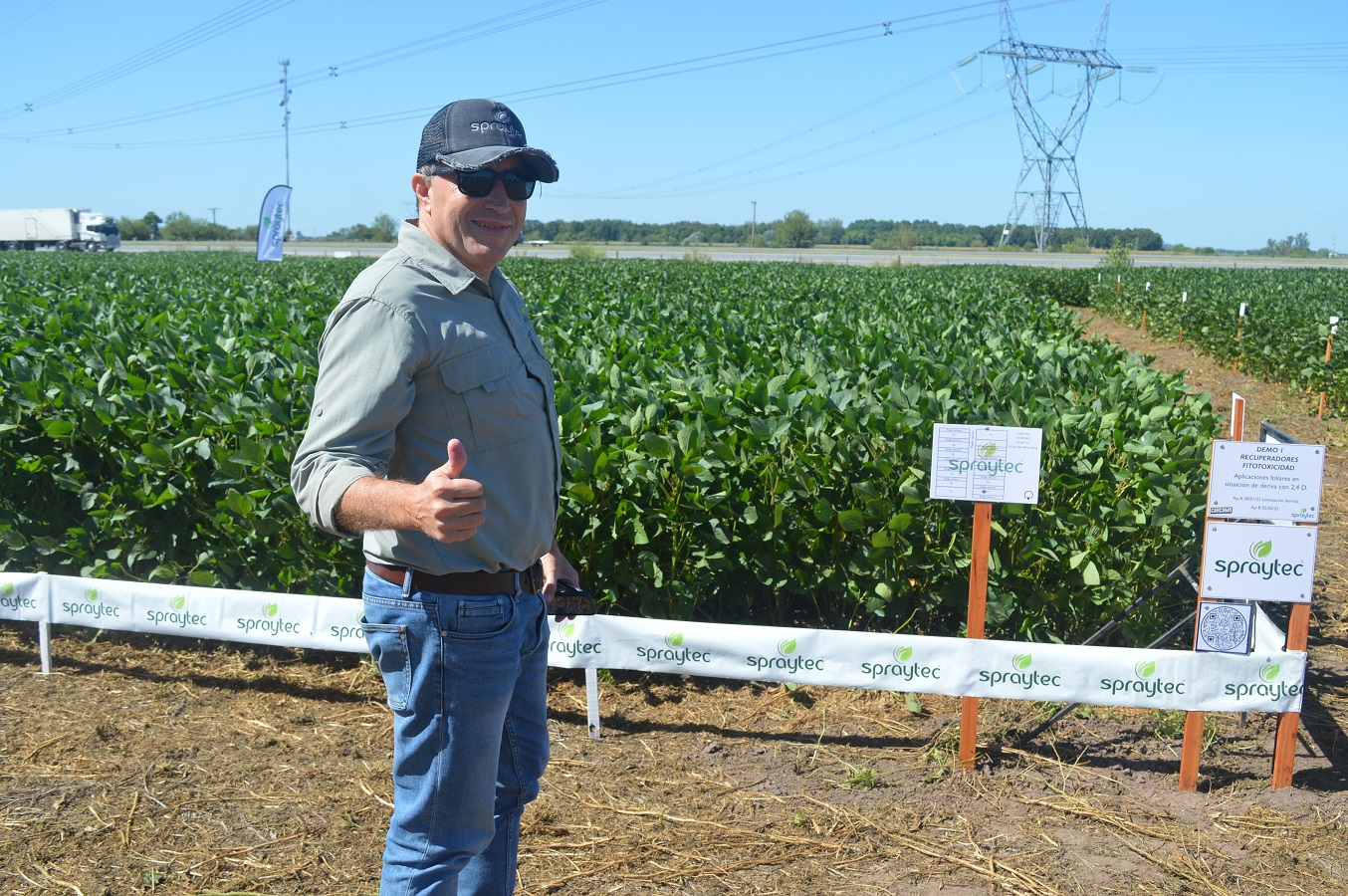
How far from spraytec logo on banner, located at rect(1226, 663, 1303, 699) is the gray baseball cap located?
3.26 meters

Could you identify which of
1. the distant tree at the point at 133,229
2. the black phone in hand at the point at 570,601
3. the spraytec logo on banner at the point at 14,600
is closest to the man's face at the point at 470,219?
the black phone in hand at the point at 570,601

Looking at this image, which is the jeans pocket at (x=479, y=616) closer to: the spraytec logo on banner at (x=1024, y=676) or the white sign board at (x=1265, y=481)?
the spraytec logo on banner at (x=1024, y=676)

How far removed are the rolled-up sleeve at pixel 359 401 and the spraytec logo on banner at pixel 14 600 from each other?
148 inches

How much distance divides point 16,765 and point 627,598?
2.65 meters

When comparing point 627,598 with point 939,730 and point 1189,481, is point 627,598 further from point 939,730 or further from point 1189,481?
point 1189,481

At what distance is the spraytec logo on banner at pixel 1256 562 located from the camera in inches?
151

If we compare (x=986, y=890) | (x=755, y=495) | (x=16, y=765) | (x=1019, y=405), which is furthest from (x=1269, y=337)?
(x=16, y=765)

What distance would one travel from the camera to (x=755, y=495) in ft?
15.8

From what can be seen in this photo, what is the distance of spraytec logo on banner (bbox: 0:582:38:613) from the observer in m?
5.00

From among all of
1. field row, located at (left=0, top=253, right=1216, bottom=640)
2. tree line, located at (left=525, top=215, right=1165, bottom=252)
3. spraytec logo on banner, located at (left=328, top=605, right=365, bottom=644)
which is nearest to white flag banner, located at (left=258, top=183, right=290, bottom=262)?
field row, located at (left=0, top=253, right=1216, bottom=640)

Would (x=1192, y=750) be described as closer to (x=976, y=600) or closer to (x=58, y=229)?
(x=976, y=600)

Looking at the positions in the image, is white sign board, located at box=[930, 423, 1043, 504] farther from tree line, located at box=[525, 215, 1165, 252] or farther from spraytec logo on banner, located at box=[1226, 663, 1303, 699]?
tree line, located at box=[525, 215, 1165, 252]

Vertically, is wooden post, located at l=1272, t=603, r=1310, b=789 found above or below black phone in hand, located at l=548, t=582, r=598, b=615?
below

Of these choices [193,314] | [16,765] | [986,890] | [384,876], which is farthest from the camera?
[193,314]
